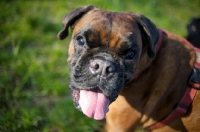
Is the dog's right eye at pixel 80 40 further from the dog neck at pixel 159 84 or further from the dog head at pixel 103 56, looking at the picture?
the dog neck at pixel 159 84

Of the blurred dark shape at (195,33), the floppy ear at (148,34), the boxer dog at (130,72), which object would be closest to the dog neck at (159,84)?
the boxer dog at (130,72)

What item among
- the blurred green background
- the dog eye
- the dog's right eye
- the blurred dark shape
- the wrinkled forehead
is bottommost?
the blurred green background

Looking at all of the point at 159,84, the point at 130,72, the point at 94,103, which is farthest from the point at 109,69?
the point at 159,84

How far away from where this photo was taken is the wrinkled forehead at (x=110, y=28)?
101 inches

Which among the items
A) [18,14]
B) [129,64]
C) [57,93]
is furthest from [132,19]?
[18,14]

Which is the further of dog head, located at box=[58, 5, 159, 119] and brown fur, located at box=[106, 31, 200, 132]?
brown fur, located at box=[106, 31, 200, 132]

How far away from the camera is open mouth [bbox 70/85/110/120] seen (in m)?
2.64

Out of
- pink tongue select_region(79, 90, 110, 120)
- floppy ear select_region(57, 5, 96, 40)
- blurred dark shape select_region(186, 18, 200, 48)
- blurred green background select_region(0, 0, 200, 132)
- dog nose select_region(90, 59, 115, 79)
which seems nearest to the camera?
dog nose select_region(90, 59, 115, 79)

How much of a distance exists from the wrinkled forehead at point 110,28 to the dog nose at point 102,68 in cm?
24

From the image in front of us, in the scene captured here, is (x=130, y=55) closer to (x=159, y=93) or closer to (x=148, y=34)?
(x=148, y=34)

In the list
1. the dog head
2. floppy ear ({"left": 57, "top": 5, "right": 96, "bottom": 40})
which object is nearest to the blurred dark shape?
the dog head

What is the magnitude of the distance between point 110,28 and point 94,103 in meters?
0.88

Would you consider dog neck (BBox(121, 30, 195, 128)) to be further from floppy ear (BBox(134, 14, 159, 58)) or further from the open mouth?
the open mouth

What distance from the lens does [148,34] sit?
8.94 feet
